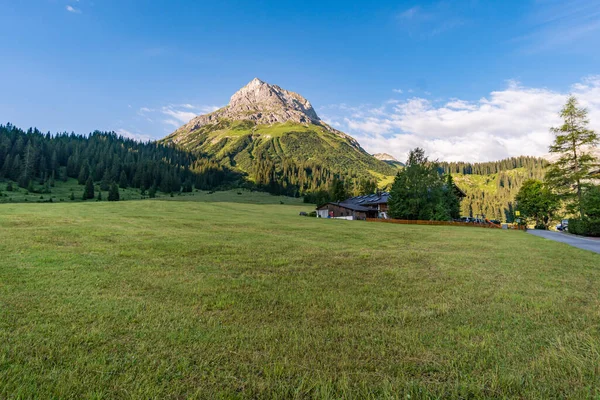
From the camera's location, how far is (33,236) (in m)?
14.9

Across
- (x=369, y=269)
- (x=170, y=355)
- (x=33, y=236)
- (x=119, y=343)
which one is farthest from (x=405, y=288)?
(x=33, y=236)

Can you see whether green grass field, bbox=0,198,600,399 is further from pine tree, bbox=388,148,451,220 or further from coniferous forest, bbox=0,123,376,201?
coniferous forest, bbox=0,123,376,201

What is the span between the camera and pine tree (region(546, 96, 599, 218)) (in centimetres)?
3809

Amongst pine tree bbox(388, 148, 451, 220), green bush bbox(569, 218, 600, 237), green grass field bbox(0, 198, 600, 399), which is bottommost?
green grass field bbox(0, 198, 600, 399)

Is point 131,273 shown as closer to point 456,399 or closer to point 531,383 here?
point 456,399

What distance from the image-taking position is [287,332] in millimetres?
5266

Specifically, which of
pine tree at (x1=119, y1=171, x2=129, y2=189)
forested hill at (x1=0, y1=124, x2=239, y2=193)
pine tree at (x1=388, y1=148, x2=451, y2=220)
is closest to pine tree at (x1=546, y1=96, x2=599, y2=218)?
pine tree at (x1=388, y1=148, x2=451, y2=220)

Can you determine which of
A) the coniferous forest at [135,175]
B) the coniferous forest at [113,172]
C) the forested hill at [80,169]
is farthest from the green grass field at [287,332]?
the forested hill at [80,169]

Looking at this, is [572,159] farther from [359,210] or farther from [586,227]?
[359,210]

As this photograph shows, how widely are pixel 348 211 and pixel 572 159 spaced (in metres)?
44.2

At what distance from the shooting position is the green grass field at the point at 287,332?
3.69m

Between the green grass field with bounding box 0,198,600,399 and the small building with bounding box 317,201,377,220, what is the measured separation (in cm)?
6165

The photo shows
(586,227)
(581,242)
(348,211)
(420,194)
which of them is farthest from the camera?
Answer: (348,211)

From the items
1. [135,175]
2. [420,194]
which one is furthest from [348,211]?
[135,175]
